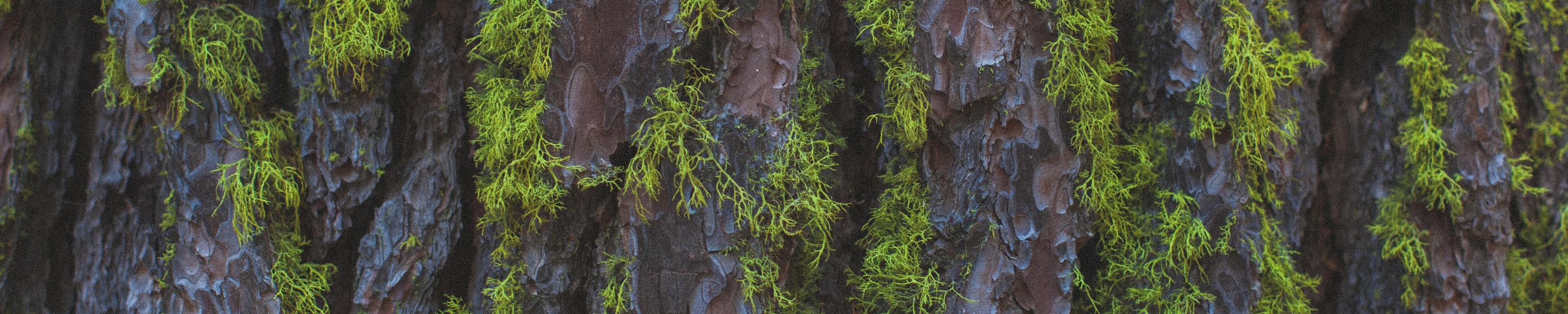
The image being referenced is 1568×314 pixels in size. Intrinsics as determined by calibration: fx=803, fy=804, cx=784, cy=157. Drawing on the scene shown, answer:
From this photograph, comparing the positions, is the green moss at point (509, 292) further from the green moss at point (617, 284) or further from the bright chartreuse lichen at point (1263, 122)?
the bright chartreuse lichen at point (1263, 122)

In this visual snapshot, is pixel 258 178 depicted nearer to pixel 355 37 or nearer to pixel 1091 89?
pixel 355 37

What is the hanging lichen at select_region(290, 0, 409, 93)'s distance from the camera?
158 cm

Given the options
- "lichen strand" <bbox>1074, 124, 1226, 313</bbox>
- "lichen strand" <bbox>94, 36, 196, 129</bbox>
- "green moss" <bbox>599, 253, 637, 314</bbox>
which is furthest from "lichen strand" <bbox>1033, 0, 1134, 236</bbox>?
"lichen strand" <bbox>94, 36, 196, 129</bbox>

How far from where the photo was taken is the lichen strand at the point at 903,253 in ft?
5.30

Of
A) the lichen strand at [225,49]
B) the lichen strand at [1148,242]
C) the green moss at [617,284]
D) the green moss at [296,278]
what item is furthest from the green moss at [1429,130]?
the lichen strand at [225,49]

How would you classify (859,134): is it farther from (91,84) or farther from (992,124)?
(91,84)

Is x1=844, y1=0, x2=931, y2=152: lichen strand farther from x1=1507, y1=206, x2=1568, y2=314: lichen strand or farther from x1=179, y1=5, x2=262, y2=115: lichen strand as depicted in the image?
x1=1507, y1=206, x2=1568, y2=314: lichen strand

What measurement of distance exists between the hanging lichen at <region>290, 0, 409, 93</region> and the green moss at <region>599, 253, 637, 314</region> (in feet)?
1.99

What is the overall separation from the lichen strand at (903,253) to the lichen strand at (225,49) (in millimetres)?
1301

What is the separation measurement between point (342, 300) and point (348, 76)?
19.0 inches

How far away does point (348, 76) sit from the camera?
161 cm

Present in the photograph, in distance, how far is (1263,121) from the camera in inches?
65.5

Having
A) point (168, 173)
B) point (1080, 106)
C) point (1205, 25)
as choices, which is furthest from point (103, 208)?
point (1205, 25)

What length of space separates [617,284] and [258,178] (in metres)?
0.77
